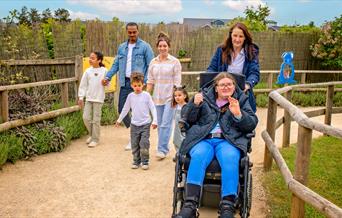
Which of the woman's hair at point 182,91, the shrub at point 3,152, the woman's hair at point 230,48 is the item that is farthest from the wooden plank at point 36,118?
the woman's hair at point 230,48

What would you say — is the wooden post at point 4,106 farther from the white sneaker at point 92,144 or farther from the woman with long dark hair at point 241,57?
the woman with long dark hair at point 241,57

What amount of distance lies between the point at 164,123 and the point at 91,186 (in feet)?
4.39

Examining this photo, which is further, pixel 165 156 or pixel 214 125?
pixel 165 156

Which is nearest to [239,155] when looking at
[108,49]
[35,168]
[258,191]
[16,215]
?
[258,191]

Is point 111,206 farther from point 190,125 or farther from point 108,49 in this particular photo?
point 108,49

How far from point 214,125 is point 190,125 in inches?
9.2

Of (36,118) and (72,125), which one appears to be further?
(72,125)

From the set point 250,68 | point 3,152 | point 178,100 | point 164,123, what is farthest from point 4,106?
point 250,68

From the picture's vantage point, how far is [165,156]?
590 centimetres

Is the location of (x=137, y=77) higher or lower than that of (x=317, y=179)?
higher

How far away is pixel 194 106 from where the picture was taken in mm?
3959

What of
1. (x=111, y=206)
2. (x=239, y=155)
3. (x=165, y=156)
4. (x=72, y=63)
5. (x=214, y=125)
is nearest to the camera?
(x=239, y=155)

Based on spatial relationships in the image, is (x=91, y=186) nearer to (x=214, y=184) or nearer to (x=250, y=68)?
(x=214, y=184)

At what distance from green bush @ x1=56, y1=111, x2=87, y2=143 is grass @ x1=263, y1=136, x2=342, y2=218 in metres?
3.07
